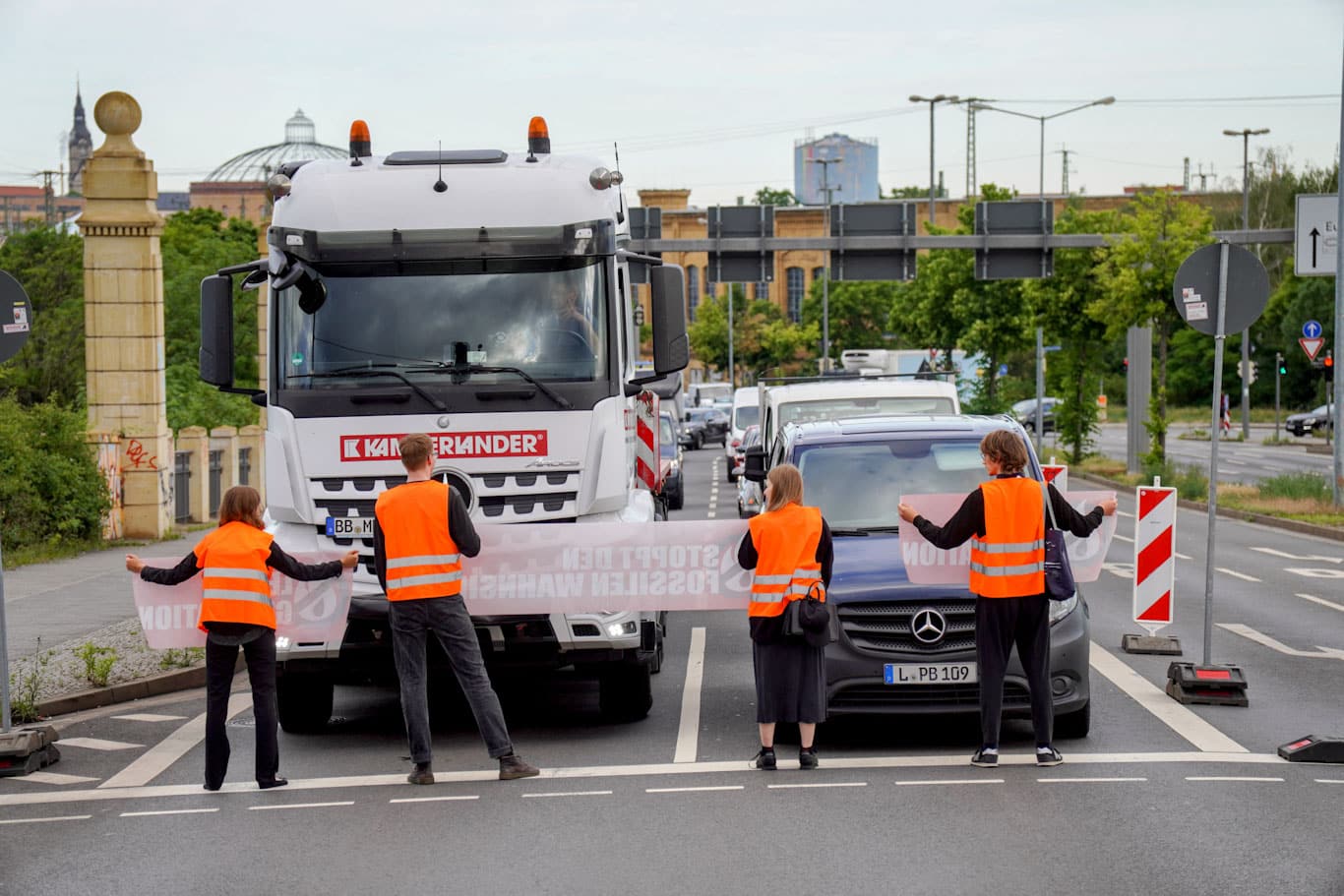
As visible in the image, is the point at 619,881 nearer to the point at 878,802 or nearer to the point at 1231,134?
the point at 878,802

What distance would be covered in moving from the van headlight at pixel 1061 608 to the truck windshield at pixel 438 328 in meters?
2.92

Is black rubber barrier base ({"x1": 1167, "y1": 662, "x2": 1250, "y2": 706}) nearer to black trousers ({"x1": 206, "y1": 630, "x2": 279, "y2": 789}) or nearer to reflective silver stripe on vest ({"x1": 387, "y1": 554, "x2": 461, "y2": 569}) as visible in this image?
reflective silver stripe on vest ({"x1": 387, "y1": 554, "x2": 461, "y2": 569})

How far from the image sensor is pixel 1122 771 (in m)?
9.43

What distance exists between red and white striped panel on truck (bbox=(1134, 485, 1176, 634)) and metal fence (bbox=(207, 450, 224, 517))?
67.0ft

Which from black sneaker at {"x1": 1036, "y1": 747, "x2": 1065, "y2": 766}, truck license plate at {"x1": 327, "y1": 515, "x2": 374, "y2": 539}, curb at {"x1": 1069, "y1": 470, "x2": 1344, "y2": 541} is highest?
truck license plate at {"x1": 327, "y1": 515, "x2": 374, "y2": 539}

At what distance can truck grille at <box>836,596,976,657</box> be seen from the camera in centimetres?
1006

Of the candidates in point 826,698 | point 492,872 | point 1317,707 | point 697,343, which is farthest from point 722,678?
point 697,343

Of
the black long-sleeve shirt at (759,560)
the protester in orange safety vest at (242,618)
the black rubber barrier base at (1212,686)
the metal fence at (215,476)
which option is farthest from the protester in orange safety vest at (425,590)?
the metal fence at (215,476)

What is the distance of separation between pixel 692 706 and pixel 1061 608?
2775 millimetres

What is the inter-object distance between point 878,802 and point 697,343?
107280mm

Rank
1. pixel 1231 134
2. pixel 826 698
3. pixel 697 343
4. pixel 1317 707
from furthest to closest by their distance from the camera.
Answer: pixel 697 343 → pixel 1231 134 → pixel 1317 707 → pixel 826 698

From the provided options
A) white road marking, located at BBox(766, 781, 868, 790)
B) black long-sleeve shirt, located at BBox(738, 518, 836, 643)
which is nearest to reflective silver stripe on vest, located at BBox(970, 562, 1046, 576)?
black long-sleeve shirt, located at BBox(738, 518, 836, 643)

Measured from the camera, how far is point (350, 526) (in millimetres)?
10703

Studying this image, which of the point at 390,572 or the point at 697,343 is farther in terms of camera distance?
the point at 697,343
